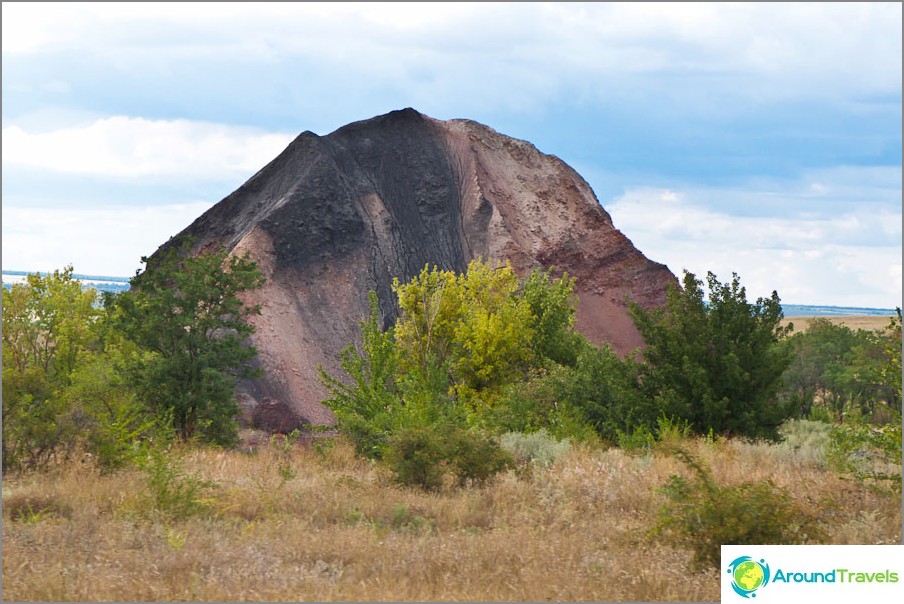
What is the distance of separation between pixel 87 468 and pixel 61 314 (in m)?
26.7

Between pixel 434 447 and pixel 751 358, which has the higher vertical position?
pixel 751 358

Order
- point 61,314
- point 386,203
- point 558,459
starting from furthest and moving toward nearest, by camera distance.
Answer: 1. point 386,203
2. point 61,314
3. point 558,459

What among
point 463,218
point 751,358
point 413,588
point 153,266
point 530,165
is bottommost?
point 413,588

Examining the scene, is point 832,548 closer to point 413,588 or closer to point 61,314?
point 413,588

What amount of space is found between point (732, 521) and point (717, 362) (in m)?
8.16

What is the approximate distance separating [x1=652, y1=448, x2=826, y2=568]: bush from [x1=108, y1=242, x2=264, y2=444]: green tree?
38.5 feet

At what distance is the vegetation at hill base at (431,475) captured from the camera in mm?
7188

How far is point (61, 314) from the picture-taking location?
3541 centimetres

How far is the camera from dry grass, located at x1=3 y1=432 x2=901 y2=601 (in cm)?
679

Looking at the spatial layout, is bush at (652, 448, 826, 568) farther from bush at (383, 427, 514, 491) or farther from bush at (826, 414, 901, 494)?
bush at (383, 427, 514, 491)

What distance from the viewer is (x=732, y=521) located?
24.7 ft

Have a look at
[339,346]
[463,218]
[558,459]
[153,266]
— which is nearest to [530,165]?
[463,218]

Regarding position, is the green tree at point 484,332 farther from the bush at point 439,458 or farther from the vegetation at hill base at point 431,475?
the bush at point 439,458

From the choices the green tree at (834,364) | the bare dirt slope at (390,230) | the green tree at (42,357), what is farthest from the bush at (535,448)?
the green tree at (834,364)
